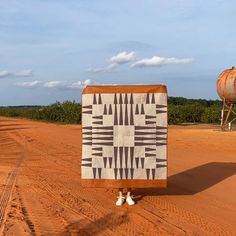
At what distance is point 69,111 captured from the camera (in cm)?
4838

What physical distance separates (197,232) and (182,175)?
4925 millimetres

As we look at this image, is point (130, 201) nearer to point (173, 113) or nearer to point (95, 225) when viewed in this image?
point (95, 225)

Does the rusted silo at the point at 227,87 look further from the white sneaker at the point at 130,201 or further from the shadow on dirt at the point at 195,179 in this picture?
the white sneaker at the point at 130,201

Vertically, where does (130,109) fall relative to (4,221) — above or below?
above

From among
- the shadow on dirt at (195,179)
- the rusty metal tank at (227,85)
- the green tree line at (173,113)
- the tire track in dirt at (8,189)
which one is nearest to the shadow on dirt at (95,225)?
the tire track in dirt at (8,189)

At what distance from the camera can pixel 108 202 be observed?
867 cm

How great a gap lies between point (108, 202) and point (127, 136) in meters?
1.31

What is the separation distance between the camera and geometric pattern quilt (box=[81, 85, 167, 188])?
8305 mm

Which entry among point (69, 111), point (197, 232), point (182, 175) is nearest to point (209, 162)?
point (182, 175)

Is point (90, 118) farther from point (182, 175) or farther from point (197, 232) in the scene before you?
point (182, 175)

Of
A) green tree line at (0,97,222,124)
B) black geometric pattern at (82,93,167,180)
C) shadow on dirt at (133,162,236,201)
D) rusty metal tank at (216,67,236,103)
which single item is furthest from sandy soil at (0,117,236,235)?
green tree line at (0,97,222,124)

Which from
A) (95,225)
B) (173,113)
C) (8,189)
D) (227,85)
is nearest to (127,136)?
(95,225)

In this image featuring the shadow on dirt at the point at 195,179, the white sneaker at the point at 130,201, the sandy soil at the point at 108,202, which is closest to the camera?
the sandy soil at the point at 108,202

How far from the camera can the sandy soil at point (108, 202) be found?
700cm
